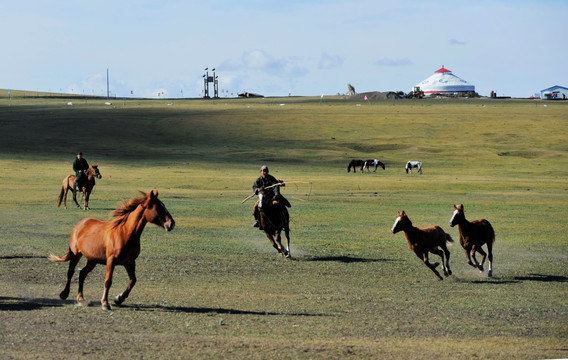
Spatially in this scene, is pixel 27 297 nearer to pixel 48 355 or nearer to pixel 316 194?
pixel 48 355

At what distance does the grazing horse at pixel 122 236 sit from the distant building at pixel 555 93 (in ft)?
580

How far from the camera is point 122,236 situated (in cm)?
1465

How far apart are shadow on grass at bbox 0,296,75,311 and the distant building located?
579ft

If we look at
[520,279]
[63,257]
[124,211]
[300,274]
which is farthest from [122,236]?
[520,279]

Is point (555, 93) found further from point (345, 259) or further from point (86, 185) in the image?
point (345, 259)

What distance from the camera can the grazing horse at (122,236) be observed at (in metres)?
14.6

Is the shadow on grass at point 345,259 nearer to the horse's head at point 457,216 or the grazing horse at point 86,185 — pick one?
the horse's head at point 457,216

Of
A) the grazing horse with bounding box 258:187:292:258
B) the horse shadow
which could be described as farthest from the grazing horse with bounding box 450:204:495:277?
the grazing horse with bounding box 258:187:292:258

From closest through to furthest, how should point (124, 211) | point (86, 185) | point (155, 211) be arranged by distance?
point (155, 211)
point (124, 211)
point (86, 185)

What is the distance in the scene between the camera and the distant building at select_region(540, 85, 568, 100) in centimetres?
18188

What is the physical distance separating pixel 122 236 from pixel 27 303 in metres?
2.28

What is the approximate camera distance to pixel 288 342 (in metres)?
12.7

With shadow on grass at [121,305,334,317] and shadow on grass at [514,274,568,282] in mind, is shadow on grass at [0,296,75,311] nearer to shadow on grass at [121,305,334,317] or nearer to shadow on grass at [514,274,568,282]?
shadow on grass at [121,305,334,317]

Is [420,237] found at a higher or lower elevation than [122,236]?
lower
